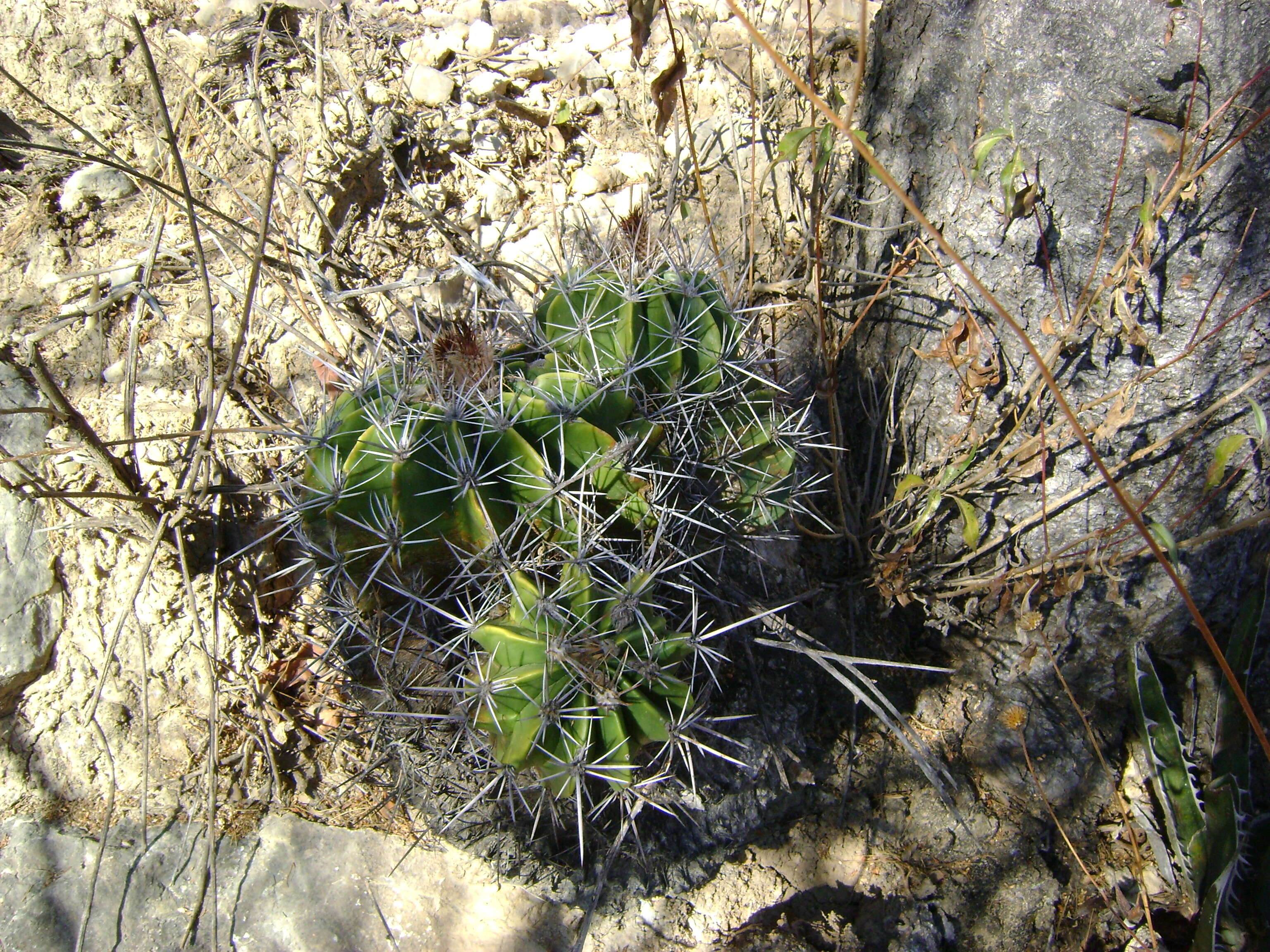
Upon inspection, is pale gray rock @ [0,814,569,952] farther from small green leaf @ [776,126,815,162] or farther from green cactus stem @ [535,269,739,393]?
small green leaf @ [776,126,815,162]

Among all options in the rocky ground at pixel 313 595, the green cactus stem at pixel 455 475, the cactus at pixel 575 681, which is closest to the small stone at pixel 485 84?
the rocky ground at pixel 313 595

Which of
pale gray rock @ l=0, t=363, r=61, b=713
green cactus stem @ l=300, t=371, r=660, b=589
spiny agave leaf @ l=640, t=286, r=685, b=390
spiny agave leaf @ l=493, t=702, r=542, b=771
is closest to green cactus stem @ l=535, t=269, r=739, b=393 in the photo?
spiny agave leaf @ l=640, t=286, r=685, b=390

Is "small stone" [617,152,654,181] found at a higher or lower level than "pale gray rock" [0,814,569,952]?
higher

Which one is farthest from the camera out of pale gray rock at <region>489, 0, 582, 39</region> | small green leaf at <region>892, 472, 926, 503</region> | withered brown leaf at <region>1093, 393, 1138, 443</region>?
pale gray rock at <region>489, 0, 582, 39</region>

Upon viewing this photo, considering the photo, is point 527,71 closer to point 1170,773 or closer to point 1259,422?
point 1259,422

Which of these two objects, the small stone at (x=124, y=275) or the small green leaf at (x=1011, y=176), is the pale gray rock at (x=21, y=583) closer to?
the small stone at (x=124, y=275)
